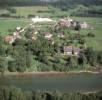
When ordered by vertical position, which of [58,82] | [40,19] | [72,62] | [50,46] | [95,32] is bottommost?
[58,82]

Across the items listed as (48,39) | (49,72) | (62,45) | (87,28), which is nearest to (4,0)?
(49,72)

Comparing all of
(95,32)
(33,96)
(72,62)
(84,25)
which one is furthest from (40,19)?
(33,96)

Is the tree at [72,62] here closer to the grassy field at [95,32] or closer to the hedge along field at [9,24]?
the grassy field at [95,32]

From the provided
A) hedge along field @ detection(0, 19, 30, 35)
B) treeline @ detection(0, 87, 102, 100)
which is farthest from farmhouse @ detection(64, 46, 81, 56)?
treeline @ detection(0, 87, 102, 100)

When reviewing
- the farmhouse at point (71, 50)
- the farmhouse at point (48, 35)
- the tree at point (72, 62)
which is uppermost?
the farmhouse at point (48, 35)

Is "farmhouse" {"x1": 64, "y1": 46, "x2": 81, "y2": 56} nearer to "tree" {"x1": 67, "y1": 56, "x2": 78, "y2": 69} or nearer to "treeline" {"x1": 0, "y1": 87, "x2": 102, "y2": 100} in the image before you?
"tree" {"x1": 67, "y1": 56, "x2": 78, "y2": 69}

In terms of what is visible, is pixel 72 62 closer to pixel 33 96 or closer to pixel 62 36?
pixel 62 36

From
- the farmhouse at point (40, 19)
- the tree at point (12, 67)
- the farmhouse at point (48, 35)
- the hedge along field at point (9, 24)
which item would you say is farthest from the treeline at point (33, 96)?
the farmhouse at point (40, 19)
